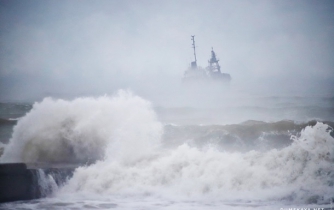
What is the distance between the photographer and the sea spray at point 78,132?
1083 centimetres

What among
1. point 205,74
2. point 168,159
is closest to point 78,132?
point 168,159

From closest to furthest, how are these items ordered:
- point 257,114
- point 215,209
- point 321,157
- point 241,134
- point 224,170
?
point 215,209, point 321,157, point 224,170, point 241,134, point 257,114

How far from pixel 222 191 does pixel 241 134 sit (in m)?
7.63

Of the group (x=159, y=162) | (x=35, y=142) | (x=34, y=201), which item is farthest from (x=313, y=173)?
(x=35, y=142)

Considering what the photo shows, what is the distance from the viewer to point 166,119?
1780 cm

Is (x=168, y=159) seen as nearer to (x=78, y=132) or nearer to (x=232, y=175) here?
(x=232, y=175)

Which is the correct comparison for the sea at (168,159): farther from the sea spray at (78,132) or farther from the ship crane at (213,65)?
the ship crane at (213,65)

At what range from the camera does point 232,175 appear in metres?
7.00

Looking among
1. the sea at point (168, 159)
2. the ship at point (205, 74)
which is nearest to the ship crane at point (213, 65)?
the ship at point (205, 74)

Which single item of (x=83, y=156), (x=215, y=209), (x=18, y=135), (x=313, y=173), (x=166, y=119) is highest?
(x=166, y=119)

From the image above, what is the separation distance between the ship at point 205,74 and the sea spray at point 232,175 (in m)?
23.1

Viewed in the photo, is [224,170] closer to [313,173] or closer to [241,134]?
[313,173]

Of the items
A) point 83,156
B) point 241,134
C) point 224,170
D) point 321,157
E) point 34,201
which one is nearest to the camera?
point 34,201

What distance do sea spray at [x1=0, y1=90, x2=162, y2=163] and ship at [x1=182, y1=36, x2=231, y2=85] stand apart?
1944cm
